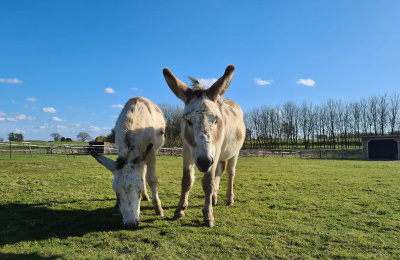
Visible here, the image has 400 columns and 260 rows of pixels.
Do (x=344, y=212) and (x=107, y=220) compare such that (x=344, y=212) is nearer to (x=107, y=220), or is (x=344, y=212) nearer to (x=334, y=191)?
(x=334, y=191)

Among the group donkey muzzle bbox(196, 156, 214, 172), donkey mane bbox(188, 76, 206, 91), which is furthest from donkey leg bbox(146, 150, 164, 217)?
donkey muzzle bbox(196, 156, 214, 172)

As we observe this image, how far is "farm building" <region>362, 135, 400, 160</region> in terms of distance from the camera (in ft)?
107

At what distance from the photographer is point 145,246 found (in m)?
3.45

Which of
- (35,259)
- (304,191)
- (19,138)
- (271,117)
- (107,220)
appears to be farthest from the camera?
(271,117)

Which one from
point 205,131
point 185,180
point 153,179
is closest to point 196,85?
point 205,131

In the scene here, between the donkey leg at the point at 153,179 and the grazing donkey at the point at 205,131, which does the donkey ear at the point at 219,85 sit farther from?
the donkey leg at the point at 153,179

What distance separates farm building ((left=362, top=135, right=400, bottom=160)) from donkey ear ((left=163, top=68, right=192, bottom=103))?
38.3 metres

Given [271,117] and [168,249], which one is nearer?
[168,249]

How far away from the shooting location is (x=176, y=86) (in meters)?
4.31

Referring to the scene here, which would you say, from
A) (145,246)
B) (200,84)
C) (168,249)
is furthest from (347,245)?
(200,84)

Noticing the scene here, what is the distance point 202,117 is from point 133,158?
151cm

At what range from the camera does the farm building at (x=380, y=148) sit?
107 ft

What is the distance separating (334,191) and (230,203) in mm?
4708

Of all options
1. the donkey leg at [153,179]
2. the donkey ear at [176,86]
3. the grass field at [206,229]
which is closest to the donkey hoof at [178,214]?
the grass field at [206,229]
